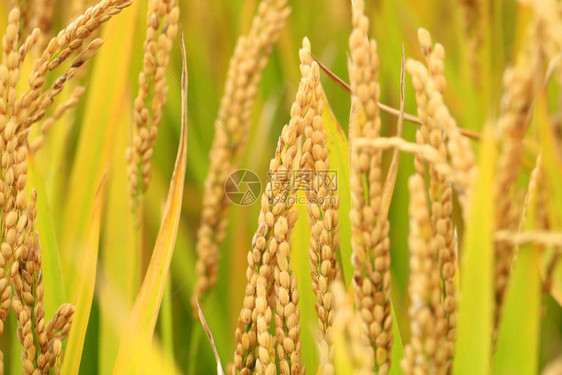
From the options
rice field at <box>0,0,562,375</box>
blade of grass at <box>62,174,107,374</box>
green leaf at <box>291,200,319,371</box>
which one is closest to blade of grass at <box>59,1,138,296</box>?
rice field at <box>0,0,562,375</box>

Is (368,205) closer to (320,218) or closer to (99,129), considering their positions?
(320,218)

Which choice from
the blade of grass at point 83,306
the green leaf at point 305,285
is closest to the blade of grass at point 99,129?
the blade of grass at point 83,306

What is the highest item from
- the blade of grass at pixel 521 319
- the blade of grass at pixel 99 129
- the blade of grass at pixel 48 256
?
the blade of grass at pixel 99 129

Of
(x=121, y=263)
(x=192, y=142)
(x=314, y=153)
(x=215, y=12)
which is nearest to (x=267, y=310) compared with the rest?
(x=314, y=153)

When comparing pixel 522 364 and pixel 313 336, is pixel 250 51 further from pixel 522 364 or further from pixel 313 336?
pixel 522 364

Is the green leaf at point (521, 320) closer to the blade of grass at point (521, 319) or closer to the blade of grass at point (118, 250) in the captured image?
the blade of grass at point (521, 319)
